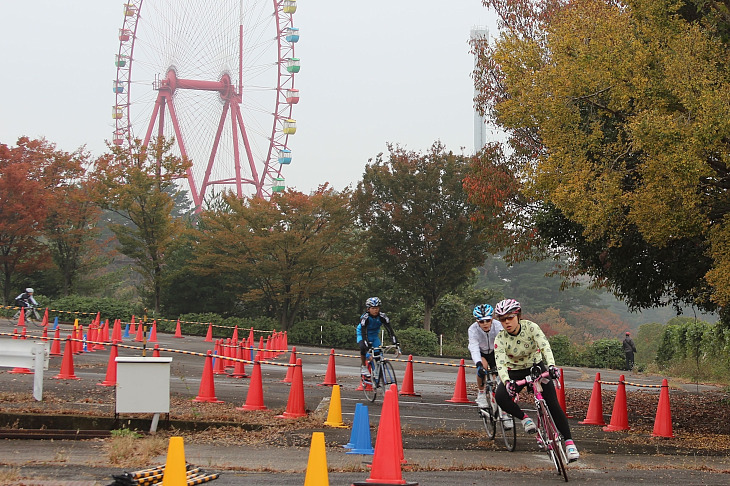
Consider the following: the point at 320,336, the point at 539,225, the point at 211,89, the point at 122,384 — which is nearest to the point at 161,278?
the point at 320,336

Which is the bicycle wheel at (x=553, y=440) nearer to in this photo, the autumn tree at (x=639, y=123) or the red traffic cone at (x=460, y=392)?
the autumn tree at (x=639, y=123)

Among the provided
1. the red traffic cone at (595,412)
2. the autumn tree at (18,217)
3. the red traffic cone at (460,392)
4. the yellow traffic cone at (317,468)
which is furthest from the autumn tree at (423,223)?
the yellow traffic cone at (317,468)

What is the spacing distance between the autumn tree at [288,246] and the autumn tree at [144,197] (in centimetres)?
265

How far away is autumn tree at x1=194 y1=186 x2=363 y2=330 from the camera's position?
40.3 metres

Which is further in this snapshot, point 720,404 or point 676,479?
point 720,404

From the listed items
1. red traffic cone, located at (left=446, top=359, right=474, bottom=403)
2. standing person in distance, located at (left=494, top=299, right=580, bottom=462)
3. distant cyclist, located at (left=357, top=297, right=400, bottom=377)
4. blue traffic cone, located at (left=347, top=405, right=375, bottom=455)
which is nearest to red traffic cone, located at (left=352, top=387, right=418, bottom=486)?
standing person in distance, located at (left=494, top=299, right=580, bottom=462)

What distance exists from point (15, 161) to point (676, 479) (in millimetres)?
42158

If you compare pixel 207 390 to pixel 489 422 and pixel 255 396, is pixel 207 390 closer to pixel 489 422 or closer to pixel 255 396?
pixel 255 396

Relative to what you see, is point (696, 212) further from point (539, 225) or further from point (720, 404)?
point (720, 404)

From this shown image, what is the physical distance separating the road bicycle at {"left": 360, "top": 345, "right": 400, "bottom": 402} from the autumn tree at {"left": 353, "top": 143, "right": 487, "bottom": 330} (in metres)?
25.9

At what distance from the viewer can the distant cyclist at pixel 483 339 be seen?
11.5m

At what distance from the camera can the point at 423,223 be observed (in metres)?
41.3

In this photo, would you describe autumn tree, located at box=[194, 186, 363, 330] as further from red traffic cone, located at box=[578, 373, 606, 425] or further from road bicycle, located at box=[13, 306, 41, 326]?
red traffic cone, located at box=[578, 373, 606, 425]

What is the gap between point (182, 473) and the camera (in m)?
6.14
